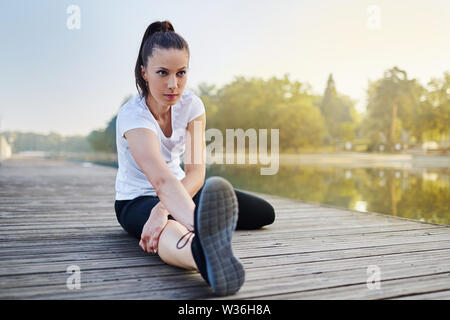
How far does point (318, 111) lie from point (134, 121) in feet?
109

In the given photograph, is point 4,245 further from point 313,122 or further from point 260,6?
point 260,6

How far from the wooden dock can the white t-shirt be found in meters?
0.27

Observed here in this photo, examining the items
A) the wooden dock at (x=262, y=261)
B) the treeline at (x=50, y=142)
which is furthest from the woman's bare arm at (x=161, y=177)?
the treeline at (x=50, y=142)

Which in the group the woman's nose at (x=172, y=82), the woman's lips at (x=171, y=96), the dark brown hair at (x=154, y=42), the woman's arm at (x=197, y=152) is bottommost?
the woman's arm at (x=197, y=152)

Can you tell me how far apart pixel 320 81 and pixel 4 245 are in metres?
47.6

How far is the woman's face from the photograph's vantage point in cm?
148

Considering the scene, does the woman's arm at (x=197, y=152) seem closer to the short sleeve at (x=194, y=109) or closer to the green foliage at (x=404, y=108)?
the short sleeve at (x=194, y=109)

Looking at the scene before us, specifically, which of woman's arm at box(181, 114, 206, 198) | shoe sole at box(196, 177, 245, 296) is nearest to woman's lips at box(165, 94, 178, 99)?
woman's arm at box(181, 114, 206, 198)

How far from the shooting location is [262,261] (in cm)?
158

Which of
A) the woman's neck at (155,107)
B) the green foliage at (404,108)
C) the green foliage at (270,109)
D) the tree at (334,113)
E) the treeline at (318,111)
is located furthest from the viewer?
the tree at (334,113)

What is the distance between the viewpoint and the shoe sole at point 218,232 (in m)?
1.09

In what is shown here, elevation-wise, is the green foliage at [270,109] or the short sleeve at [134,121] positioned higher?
the green foliage at [270,109]

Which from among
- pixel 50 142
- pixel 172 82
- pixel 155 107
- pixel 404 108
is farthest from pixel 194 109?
pixel 50 142

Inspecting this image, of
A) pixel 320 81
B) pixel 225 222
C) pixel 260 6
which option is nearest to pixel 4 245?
pixel 225 222
